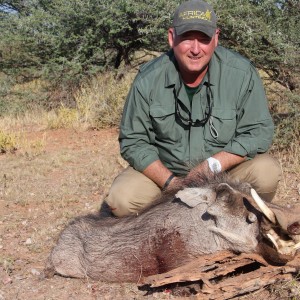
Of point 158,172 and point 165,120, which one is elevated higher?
point 165,120

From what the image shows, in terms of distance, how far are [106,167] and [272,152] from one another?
207cm

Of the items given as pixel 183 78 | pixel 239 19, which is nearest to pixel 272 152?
pixel 239 19

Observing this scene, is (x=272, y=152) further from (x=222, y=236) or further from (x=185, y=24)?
(x=222, y=236)

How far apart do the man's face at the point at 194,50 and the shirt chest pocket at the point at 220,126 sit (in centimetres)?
36

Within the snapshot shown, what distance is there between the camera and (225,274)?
3.06 m

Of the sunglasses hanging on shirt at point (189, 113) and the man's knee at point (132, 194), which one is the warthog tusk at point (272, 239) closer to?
the man's knee at point (132, 194)

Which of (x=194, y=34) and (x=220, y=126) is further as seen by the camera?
(x=220, y=126)

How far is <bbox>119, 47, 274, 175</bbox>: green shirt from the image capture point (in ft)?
12.9

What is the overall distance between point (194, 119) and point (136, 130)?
45cm

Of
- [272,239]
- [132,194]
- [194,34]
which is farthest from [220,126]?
[272,239]

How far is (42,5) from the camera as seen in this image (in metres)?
11.7

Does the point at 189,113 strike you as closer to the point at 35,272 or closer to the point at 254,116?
the point at 254,116

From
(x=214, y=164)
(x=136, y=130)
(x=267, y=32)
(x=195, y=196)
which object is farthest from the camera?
(x=267, y=32)

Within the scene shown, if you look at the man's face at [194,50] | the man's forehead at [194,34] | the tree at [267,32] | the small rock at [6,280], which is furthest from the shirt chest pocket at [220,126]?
the tree at [267,32]
